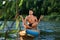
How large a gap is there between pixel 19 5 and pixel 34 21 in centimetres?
780

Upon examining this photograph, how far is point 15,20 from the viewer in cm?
250

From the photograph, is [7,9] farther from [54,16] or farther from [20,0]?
[54,16]

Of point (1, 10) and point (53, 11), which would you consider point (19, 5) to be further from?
point (53, 11)

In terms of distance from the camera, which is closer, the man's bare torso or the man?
the man

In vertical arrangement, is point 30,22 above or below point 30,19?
below

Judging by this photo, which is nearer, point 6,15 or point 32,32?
point 6,15

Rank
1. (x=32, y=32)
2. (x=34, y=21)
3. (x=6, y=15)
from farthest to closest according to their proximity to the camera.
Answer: (x=34, y=21) < (x=32, y=32) < (x=6, y=15)

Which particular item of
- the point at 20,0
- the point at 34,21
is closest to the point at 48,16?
the point at 34,21

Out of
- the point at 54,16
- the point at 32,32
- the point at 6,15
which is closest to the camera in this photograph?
the point at 6,15

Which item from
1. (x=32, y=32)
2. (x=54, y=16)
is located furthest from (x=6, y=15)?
(x=54, y=16)

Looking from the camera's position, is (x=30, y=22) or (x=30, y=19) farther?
(x=30, y=22)

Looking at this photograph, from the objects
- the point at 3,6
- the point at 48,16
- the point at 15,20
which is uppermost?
the point at 3,6

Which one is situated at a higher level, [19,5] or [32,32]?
[19,5]

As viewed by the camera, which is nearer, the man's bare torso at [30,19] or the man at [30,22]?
the man at [30,22]
